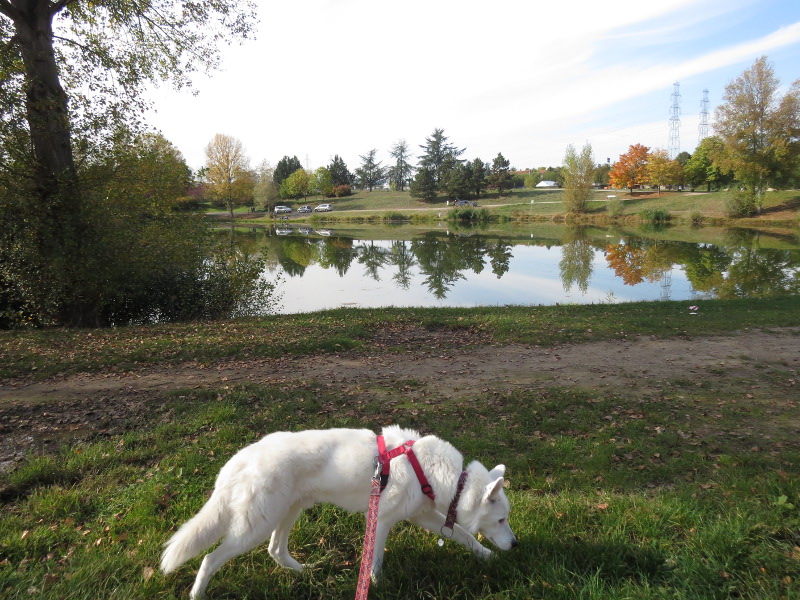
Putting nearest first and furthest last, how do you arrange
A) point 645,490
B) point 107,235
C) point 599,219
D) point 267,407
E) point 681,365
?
point 645,490 < point 267,407 < point 681,365 < point 107,235 < point 599,219

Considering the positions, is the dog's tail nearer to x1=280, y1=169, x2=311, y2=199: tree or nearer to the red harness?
the red harness

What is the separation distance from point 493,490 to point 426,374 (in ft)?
20.0

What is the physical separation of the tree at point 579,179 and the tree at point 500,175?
33.5 meters

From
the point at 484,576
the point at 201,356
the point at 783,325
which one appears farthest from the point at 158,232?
the point at 783,325

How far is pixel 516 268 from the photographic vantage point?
31516mm

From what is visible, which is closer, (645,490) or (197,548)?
(197,548)

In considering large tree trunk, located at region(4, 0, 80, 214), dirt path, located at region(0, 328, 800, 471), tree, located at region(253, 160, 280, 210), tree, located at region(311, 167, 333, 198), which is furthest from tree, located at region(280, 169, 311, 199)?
dirt path, located at region(0, 328, 800, 471)

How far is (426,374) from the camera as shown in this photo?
9406 mm

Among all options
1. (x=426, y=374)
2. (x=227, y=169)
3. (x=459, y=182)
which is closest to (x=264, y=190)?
(x=227, y=169)

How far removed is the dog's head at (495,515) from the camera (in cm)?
337

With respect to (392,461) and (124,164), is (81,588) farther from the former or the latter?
(124,164)

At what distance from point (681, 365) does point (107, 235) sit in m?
16.1

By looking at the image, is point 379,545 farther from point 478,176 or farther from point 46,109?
point 478,176

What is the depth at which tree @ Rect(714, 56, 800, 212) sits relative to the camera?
5316 centimetres
